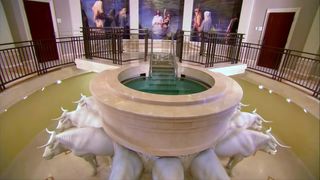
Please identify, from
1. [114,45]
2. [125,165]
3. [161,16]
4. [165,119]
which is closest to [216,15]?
[161,16]

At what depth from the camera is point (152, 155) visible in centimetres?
293

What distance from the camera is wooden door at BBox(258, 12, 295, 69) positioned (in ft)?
22.1

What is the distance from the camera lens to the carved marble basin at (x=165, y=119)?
2.58m

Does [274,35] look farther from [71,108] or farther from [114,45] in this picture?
[71,108]

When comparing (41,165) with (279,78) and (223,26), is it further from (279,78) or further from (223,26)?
(223,26)

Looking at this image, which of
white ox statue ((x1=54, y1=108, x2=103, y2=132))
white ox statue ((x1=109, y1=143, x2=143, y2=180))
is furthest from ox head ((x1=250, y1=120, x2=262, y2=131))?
white ox statue ((x1=54, y1=108, x2=103, y2=132))

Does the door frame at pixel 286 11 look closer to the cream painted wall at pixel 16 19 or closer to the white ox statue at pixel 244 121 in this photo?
the white ox statue at pixel 244 121

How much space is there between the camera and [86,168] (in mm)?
4395

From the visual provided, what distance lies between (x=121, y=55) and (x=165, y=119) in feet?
13.6

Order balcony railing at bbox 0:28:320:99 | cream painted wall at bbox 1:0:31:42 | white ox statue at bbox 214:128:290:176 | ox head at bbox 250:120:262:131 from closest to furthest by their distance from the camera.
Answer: white ox statue at bbox 214:128:290:176, ox head at bbox 250:120:262:131, balcony railing at bbox 0:28:320:99, cream painted wall at bbox 1:0:31:42

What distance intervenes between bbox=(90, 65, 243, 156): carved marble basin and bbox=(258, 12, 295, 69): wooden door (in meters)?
4.97

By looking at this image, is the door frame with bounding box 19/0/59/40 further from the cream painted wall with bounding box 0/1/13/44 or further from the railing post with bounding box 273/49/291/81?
the railing post with bounding box 273/49/291/81

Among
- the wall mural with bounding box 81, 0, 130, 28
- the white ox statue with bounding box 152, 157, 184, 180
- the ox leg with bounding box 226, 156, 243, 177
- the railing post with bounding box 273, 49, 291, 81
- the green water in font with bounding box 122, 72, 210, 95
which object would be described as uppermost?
the wall mural with bounding box 81, 0, 130, 28

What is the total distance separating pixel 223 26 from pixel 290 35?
8.88 feet
